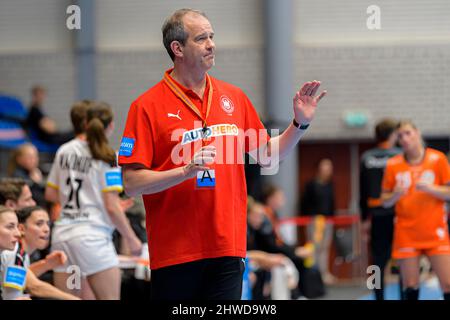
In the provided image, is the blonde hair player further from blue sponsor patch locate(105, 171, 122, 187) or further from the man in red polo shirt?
the man in red polo shirt

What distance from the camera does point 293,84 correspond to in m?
14.6

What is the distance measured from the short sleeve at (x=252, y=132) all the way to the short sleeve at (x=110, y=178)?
1870 mm

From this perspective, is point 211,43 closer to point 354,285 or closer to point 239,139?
point 239,139

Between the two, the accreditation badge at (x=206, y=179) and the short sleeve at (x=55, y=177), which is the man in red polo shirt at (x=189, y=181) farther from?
the short sleeve at (x=55, y=177)

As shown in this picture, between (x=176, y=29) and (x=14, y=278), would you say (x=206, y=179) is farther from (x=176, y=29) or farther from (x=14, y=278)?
(x=14, y=278)

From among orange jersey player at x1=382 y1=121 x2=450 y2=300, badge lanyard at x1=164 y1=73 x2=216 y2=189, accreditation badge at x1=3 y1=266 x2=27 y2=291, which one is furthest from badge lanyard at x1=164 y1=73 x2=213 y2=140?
orange jersey player at x1=382 y1=121 x2=450 y2=300

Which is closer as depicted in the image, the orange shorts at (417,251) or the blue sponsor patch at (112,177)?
the blue sponsor patch at (112,177)

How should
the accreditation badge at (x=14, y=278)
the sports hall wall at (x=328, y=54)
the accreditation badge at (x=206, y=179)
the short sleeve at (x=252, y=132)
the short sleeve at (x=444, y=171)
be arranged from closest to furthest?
the accreditation badge at (x=206, y=179) < the short sleeve at (x=252, y=132) < the accreditation badge at (x=14, y=278) < the short sleeve at (x=444, y=171) < the sports hall wall at (x=328, y=54)

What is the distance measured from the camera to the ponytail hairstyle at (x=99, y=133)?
589 cm

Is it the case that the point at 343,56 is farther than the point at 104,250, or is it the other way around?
the point at 343,56

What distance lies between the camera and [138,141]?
154 inches

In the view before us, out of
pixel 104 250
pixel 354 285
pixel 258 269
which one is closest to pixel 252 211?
pixel 258 269

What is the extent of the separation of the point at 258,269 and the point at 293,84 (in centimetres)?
596

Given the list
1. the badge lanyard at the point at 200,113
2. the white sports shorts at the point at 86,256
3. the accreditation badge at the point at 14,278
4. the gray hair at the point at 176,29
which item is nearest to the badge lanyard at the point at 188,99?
the badge lanyard at the point at 200,113
